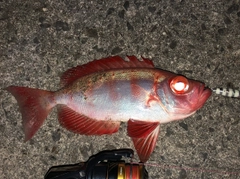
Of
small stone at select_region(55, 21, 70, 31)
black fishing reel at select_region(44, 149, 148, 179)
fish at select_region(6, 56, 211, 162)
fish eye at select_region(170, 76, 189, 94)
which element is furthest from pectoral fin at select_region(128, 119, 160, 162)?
small stone at select_region(55, 21, 70, 31)

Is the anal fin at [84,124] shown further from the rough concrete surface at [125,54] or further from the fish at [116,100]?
the rough concrete surface at [125,54]

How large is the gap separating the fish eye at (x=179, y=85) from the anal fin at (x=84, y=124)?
0.48m

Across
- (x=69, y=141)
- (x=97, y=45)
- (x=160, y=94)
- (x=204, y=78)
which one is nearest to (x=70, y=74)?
(x=97, y=45)

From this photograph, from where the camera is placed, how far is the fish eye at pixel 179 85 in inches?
79.0

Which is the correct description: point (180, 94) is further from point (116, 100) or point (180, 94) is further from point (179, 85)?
point (116, 100)

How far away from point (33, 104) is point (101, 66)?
542 mm

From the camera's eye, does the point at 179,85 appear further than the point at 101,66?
No

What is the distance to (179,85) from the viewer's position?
2010 mm

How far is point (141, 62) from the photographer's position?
7.11 feet

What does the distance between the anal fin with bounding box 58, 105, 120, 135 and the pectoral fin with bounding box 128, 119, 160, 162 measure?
129mm

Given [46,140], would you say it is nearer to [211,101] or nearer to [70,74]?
[70,74]

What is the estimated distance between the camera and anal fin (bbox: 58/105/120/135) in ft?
7.15

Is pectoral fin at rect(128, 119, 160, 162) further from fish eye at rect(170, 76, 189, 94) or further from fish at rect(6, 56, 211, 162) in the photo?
fish eye at rect(170, 76, 189, 94)

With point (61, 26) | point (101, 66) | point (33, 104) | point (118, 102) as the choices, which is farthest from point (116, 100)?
point (61, 26)
